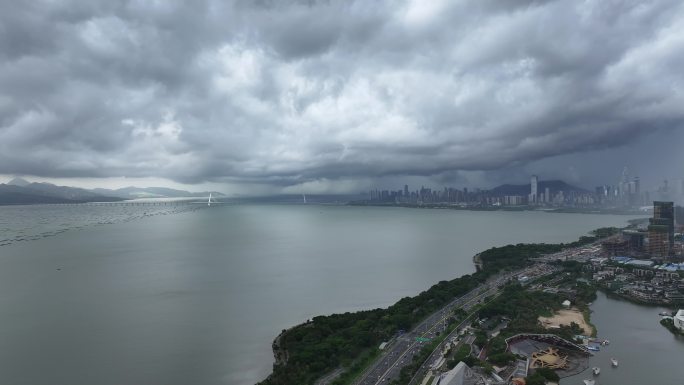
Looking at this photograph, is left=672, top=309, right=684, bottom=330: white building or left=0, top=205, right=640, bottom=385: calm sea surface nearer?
left=0, top=205, right=640, bottom=385: calm sea surface

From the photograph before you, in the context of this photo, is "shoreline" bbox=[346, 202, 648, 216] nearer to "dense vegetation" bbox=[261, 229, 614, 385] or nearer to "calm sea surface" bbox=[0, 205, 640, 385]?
"calm sea surface" bbox=[0, 205, 640, 385]

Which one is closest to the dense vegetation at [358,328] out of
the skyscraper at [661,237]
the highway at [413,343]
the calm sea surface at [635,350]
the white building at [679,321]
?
the highway at [413,343]

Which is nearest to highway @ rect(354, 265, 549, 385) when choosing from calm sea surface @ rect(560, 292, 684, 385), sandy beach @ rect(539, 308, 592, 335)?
sandy beach @ rect(539, 308, 592, 335)

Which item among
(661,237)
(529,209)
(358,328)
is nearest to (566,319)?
(358,328)

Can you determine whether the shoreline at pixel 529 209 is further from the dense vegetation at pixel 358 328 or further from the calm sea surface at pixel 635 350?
the dense vegetation at pixel 358 328

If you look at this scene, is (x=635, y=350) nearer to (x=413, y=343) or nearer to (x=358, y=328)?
(x=413, y=343)

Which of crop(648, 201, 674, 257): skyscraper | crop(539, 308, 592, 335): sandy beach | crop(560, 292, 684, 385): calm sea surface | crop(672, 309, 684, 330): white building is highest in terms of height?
crop(648, 201, 674, 257): skyscraper
